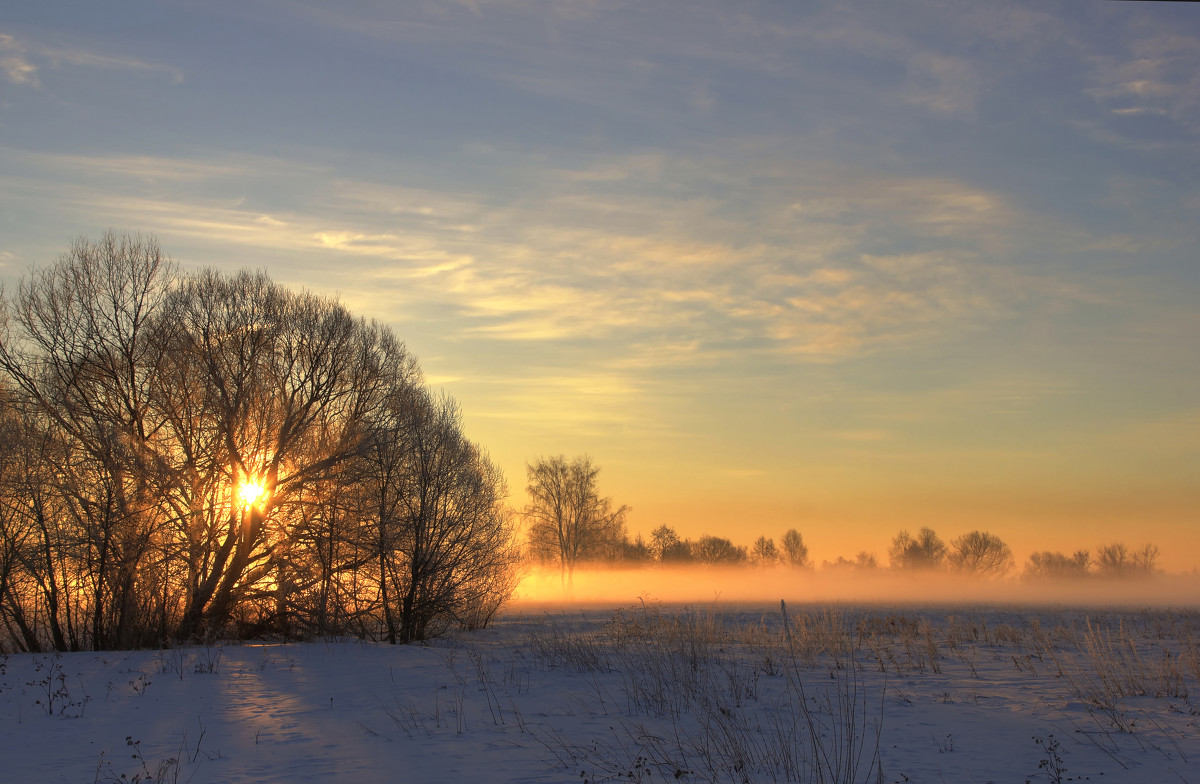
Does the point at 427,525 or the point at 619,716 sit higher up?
the point at 427,525

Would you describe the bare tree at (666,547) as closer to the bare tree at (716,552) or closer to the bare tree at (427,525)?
the bare tree at (716,552)

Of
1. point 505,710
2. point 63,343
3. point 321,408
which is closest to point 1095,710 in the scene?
point 505,710

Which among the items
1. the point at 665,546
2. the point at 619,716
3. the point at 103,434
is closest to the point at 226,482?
the point at 103,434

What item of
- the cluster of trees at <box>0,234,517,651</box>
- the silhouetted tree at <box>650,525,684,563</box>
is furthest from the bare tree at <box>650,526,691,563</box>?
the cluster of trees at <box>0,234,517,651</box>

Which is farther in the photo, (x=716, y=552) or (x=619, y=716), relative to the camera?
(x=716, y=552)

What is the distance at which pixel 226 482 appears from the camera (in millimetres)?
23188

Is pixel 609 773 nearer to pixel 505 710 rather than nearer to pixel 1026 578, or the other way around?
pixel 505 710

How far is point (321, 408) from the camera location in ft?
84.4

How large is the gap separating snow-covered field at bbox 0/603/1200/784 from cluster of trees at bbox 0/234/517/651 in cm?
272

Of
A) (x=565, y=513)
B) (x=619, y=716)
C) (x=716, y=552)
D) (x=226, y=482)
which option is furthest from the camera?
(x=716, y=552)

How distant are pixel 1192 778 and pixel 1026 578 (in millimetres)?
121654

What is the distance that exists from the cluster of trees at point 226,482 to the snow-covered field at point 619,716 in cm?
272

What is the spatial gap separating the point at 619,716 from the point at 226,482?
53.0ft

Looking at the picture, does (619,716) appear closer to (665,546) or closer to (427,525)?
(427,525)
